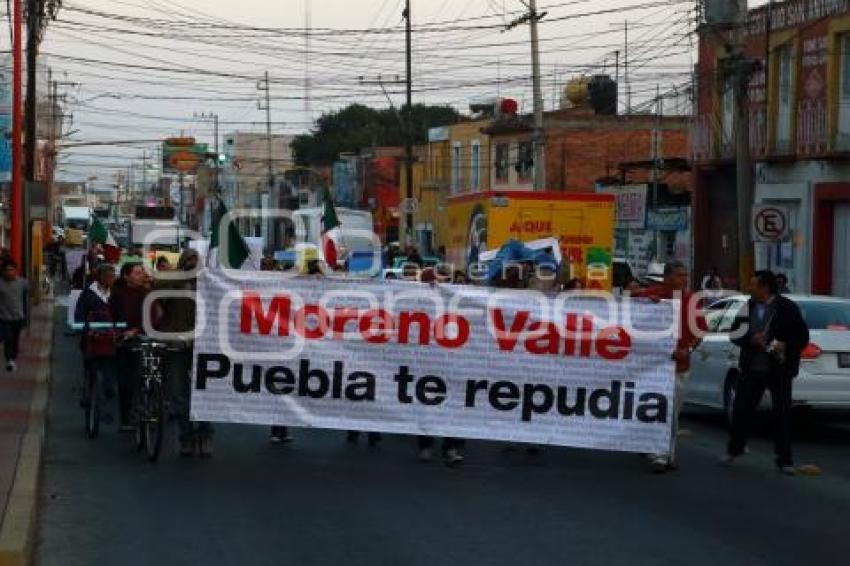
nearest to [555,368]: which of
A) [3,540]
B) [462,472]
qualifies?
[462,472]

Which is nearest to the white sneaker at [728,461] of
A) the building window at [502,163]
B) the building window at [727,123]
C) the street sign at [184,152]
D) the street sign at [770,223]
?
the street sign at [770,223]

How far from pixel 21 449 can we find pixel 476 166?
51.3 meters

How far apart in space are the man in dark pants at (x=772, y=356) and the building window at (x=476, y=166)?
49747 mm

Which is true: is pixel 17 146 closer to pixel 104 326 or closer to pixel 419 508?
pixel 104 326

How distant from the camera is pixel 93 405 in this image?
15992 millimetres

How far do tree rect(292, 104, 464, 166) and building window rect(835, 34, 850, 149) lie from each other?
72.2 metres

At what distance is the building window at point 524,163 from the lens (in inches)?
2227

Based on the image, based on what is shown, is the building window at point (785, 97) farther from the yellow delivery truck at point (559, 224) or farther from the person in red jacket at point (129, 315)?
the person in red jacket at point (129, 315)

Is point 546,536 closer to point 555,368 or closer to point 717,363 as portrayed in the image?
point 555,368

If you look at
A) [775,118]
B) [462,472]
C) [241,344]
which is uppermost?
[775,118]

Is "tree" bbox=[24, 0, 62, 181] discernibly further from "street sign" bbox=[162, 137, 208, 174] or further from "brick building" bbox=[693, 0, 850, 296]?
"street sign" bbox=[162, 137, 208, 174]

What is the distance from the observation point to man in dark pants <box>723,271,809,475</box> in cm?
1401

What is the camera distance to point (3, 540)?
9156 mm

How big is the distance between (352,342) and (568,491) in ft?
8.34
